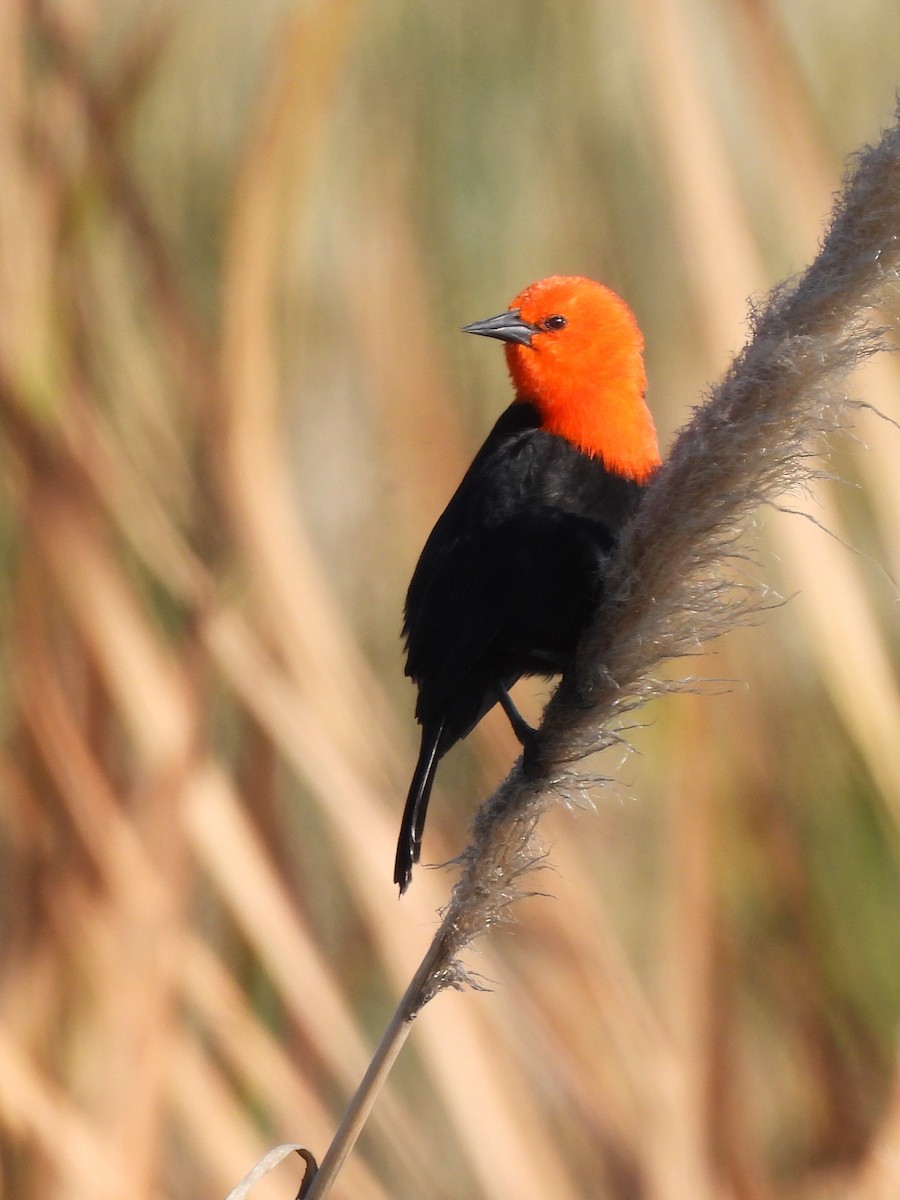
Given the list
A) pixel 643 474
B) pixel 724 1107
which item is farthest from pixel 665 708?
pixel 643 474

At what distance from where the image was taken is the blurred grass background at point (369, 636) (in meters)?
2.64

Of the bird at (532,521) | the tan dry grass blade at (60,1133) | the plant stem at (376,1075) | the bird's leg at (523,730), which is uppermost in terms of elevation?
the bird at (532,521)

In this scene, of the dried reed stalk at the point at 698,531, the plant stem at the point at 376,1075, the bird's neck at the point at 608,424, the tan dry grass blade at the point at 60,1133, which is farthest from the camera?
the tan dry grass blade at the point at 60,1133

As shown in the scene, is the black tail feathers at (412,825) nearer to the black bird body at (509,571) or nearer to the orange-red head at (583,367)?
the black bird body at (509,571)

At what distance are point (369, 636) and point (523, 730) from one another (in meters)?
1.37

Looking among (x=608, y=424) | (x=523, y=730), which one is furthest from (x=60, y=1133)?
(x=608, y=424)

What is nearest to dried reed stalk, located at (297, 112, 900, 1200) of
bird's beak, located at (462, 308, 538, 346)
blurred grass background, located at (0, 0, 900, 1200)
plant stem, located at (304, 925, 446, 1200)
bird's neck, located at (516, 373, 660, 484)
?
plant stem, located at (304, 925, 446, 1200)

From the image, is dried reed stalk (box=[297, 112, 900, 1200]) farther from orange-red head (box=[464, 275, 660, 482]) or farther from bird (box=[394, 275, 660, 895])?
orange-red head (box=[464, 275, 660, 482])

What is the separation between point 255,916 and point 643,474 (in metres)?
1.49

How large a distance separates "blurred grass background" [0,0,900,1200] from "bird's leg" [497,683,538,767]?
39.1 inches

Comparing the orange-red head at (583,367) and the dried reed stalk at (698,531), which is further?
the orange-red head at (583,367)

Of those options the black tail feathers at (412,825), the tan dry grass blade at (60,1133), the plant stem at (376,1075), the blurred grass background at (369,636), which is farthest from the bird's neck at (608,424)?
the tan dry grass blade at (60,1133)

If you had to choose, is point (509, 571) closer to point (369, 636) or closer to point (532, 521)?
point (532, 521)

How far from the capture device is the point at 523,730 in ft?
5.08
